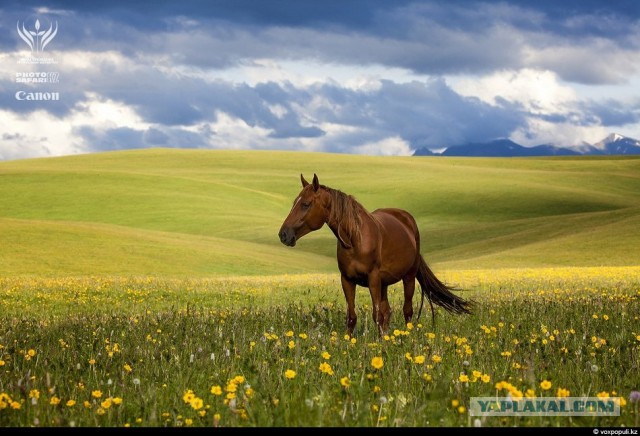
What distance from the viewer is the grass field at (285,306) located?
6082 millimetres

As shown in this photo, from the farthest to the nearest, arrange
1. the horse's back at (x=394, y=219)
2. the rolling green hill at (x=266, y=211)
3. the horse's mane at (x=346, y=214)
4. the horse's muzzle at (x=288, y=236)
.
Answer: the rolling green hill at (x=266, y=211), the horse's back at (x=394, y=219), the horse's mane at (x=346, y=214), the horse's muzzle at (x=288, y=236)

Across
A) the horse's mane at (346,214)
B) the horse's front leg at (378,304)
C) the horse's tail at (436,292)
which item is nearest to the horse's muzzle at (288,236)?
the horse's mane at (346,214)

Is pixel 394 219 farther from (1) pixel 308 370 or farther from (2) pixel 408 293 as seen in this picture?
(1) pixel 308 370


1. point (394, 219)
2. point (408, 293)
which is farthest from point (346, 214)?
point (408, 293)

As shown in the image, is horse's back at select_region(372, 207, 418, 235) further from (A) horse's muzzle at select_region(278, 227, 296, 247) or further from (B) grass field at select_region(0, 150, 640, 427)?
(A) horse's muzzle at select_region(278, 227, 296, 247)

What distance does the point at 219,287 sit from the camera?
25.5 m

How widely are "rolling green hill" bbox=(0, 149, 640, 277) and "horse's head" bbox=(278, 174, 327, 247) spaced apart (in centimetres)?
3162

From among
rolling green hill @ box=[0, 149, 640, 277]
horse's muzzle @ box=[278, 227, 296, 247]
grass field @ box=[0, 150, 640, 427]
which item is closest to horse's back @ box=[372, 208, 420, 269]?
grass field @ box=[0, 150, 640, 427]

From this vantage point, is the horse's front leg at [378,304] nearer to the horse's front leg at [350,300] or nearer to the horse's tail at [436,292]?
the horse's front leg at [350,300]


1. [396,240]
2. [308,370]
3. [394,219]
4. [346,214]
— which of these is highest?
[346,214]

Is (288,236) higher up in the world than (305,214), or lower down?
lower down

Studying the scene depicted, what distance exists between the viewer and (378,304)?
10578 millimetres

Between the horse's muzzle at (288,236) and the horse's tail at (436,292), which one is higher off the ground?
the horse's muzzle at (288,236)

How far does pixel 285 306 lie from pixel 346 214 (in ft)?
23.0
